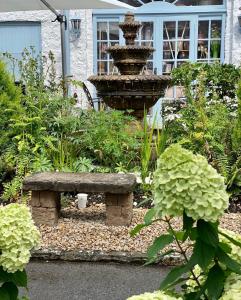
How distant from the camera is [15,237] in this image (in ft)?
5.71

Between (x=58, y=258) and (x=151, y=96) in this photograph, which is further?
(x=151, y=96)

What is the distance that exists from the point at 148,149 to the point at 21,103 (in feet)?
6.42

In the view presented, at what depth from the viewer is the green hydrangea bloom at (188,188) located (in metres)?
1.48

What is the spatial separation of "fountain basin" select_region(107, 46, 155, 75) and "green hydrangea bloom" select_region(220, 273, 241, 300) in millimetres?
5627

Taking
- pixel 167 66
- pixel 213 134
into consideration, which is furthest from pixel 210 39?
pixel 213 134

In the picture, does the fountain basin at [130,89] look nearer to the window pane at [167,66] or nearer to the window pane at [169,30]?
the window pane at [167,66]

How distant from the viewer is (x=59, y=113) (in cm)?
630

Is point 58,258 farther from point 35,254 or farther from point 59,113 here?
point 59,113

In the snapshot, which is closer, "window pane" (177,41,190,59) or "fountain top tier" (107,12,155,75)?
"fountain top tier" (107,12,155,75)

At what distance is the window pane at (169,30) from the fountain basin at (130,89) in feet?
13.3

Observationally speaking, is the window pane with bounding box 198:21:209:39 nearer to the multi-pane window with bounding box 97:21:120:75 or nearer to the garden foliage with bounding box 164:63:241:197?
the multi-pane window with bounding box 97:21:120:75

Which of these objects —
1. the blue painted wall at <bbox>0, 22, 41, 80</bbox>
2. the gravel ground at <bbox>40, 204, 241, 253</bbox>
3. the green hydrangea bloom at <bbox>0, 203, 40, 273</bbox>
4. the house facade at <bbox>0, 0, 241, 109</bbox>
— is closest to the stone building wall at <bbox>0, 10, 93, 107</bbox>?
the house facade at <bbox>0, 0, 241, 109</bbox>

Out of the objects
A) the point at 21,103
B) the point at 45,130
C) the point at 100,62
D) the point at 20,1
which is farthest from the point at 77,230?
the point at 100,62

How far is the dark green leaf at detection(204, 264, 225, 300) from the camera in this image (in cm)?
150
